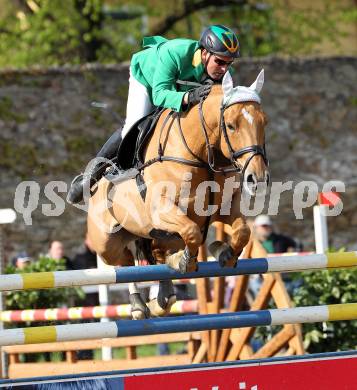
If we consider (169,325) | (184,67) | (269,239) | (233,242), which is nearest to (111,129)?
(269,239)

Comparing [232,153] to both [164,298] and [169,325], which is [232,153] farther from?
[164,298]

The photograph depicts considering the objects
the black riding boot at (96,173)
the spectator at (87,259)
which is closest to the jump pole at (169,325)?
the black riding boot at (96,173)

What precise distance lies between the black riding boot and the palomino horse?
260 mm

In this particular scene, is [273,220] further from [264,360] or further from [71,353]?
[264,360]

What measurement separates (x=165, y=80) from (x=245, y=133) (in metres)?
0.86

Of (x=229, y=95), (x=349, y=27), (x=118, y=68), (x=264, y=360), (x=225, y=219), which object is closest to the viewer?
(x=264, y=360)

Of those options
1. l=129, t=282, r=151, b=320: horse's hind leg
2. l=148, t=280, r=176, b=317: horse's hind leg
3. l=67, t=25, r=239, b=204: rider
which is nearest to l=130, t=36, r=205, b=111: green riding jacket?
l=67, t=25, r=239, b=204: rider

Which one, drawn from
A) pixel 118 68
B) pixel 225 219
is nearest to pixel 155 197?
pixel 225 219

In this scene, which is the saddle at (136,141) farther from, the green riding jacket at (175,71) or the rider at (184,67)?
the green riding jacket at (175,71)

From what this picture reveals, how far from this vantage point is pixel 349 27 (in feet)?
73.9

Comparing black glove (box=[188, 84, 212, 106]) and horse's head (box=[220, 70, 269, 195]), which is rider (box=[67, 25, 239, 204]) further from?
horse's head (box=[220, 70, 269, 195])

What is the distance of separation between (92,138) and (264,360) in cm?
891

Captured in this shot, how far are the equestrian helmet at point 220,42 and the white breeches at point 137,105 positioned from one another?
788 mm

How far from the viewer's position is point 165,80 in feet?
20.1
